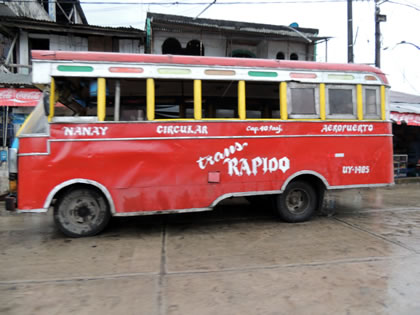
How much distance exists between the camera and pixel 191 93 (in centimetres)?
529

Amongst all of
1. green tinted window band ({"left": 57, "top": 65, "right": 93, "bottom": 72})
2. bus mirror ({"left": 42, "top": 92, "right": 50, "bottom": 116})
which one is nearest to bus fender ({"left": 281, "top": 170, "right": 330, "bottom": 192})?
green tinted window band ({"left": 57, "top": 65, "right": 93, "bottom": 72})

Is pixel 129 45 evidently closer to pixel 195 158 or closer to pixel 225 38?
pixel 225 38

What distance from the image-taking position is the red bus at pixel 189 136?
187 inches

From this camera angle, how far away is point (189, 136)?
5188 millimetres

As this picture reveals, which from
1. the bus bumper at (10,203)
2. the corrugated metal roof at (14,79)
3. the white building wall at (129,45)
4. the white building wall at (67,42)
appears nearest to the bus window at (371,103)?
the bus bumper at (10,203)

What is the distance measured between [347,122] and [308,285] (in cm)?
363

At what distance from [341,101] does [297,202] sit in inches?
84.4

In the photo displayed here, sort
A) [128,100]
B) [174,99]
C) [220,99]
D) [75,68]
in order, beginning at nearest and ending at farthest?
[75,68] < [128,100] < [174,99] < [220,99]

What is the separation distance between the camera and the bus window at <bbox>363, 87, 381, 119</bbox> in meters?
5.97

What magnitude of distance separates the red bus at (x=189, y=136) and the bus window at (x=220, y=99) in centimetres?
2

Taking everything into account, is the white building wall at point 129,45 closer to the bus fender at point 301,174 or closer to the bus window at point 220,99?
the bus window at point 220,99

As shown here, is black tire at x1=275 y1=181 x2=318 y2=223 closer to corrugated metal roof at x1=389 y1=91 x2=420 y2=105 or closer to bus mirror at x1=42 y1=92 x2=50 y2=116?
bus mirror at x1=42 y1=92 x2=50 y2=116

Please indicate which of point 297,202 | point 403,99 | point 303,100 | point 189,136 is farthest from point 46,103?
point 403,99

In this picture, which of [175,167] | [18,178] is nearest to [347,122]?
[175,167]
